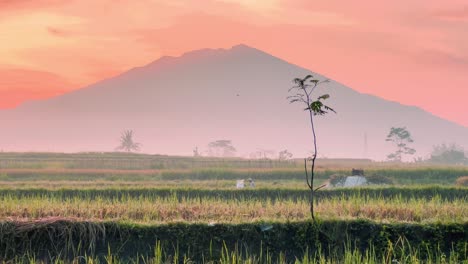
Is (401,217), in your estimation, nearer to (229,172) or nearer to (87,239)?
(87,239)

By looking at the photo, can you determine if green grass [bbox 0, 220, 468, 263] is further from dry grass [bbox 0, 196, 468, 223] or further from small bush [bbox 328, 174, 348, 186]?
small bush [bbox 328, 174, 348, 186]

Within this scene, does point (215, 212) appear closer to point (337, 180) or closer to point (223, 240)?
point (223, 240)

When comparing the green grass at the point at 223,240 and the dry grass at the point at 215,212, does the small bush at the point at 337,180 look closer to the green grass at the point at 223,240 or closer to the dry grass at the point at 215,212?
the dry grass at the point at 215,212

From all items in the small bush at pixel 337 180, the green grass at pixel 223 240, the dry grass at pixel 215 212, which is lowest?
the green grass at pixel 223 240

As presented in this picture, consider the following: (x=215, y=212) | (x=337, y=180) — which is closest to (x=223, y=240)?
(x=215, y=212)

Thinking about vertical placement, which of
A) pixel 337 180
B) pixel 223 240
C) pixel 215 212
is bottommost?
pixel 223 240

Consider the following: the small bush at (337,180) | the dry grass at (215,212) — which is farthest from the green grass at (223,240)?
the small bush at (337,180)

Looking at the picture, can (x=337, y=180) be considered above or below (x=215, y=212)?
above

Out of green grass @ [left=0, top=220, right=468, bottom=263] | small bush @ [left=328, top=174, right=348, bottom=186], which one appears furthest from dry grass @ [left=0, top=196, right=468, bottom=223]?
small bush @ [left=328, top=174, right=348, bottom=186]

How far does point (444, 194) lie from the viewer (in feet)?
105

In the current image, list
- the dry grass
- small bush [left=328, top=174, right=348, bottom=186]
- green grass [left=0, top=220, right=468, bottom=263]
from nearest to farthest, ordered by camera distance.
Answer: green grass [left=0, top=220, right=468, bottom=263], the dry grass, small bush [left=328, top=174, right=348, bottom=186]

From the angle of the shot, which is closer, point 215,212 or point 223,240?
point 223,240

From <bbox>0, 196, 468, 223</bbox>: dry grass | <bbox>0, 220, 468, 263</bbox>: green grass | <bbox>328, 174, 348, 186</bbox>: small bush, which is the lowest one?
<bbox>0, 220, 468, 263</bbox>: green grass

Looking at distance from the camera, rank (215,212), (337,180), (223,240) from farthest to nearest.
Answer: (337,180)
(215,212)
(223,240)
